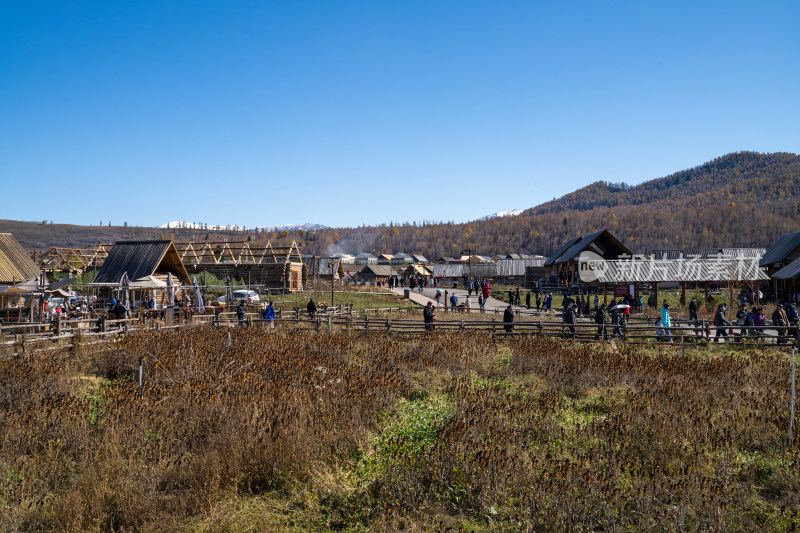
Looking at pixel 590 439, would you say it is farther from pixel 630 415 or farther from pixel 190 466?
pixel 190 466

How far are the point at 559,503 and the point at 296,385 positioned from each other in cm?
494

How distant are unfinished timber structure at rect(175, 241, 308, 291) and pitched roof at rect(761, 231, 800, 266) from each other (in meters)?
35.2

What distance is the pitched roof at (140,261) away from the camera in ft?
90.6

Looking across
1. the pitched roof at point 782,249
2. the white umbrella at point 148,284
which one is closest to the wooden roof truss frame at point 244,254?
the white umbrella at point 148,284

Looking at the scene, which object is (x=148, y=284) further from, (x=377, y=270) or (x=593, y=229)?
(x=593, y=229)

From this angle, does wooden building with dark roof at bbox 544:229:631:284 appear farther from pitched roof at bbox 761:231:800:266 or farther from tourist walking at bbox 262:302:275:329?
tourist walking at bbox 262:302:275:329

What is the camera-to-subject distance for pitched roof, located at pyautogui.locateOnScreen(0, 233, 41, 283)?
26531 millimetres

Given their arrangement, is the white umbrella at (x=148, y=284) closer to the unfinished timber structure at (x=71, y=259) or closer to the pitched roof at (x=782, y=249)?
the unfinished timber structure at (x=71, y=259)

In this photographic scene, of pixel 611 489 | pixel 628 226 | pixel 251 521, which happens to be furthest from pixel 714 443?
pixel 628 226

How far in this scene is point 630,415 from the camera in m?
8.42

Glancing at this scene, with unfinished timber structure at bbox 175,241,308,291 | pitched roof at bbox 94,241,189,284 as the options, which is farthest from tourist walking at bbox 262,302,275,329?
unfinished timber structure at bbox 175,241,308,291

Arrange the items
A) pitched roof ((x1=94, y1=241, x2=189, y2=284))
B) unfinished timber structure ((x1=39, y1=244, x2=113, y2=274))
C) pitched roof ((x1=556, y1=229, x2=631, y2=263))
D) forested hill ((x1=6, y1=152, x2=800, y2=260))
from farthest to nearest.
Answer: forested hill ((x1=6, y1=152, x2=800, y2=260)), unfinished timber structure ((x1=39, y1=244, x2=113, y2=274)), pitched roof ((x1=556, y1=229, x2=631, y2=263)), pitched roof ((x1=94, y1=241, x2=189, y2=284))

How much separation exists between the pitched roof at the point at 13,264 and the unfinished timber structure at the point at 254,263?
1134 cm

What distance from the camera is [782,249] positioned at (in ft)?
127
